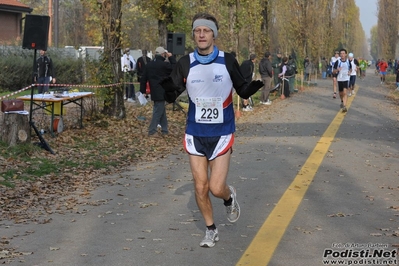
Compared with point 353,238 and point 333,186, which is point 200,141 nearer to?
point 353,238

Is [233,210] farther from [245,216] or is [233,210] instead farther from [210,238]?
[245,216]

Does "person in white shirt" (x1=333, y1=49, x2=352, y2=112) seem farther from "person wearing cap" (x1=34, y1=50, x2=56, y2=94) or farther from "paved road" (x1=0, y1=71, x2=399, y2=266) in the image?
"person wearing cap" (x1=34, y1=50, x2=56, y2=94)

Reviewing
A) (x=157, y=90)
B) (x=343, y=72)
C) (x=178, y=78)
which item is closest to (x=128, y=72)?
(x=343, y=72)

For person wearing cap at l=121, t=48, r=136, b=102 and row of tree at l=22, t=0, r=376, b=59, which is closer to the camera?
person wearing cap at l=121, t=48, r=136, b=102

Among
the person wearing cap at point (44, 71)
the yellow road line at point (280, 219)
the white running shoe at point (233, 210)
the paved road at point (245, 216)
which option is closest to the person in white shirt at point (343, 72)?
the paved road at point (245, 216)

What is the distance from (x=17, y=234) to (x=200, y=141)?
7.62ft

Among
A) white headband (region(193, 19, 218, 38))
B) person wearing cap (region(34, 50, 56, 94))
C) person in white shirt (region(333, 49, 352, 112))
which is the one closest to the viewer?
white headband (region(193, 19, 218, 38))

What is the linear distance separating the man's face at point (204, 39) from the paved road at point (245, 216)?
1896mm

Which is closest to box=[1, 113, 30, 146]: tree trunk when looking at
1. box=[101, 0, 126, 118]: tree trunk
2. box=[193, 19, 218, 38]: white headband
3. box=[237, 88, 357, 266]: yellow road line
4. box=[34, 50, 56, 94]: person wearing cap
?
box=[237, 88, 357, 266]: yellow road line

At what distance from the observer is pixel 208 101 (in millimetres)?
6871

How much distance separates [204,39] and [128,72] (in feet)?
74.8

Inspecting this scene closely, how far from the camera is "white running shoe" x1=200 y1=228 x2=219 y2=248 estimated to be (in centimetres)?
693

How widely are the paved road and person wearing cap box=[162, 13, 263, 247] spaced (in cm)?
56

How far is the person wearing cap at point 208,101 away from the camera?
22.5ft
